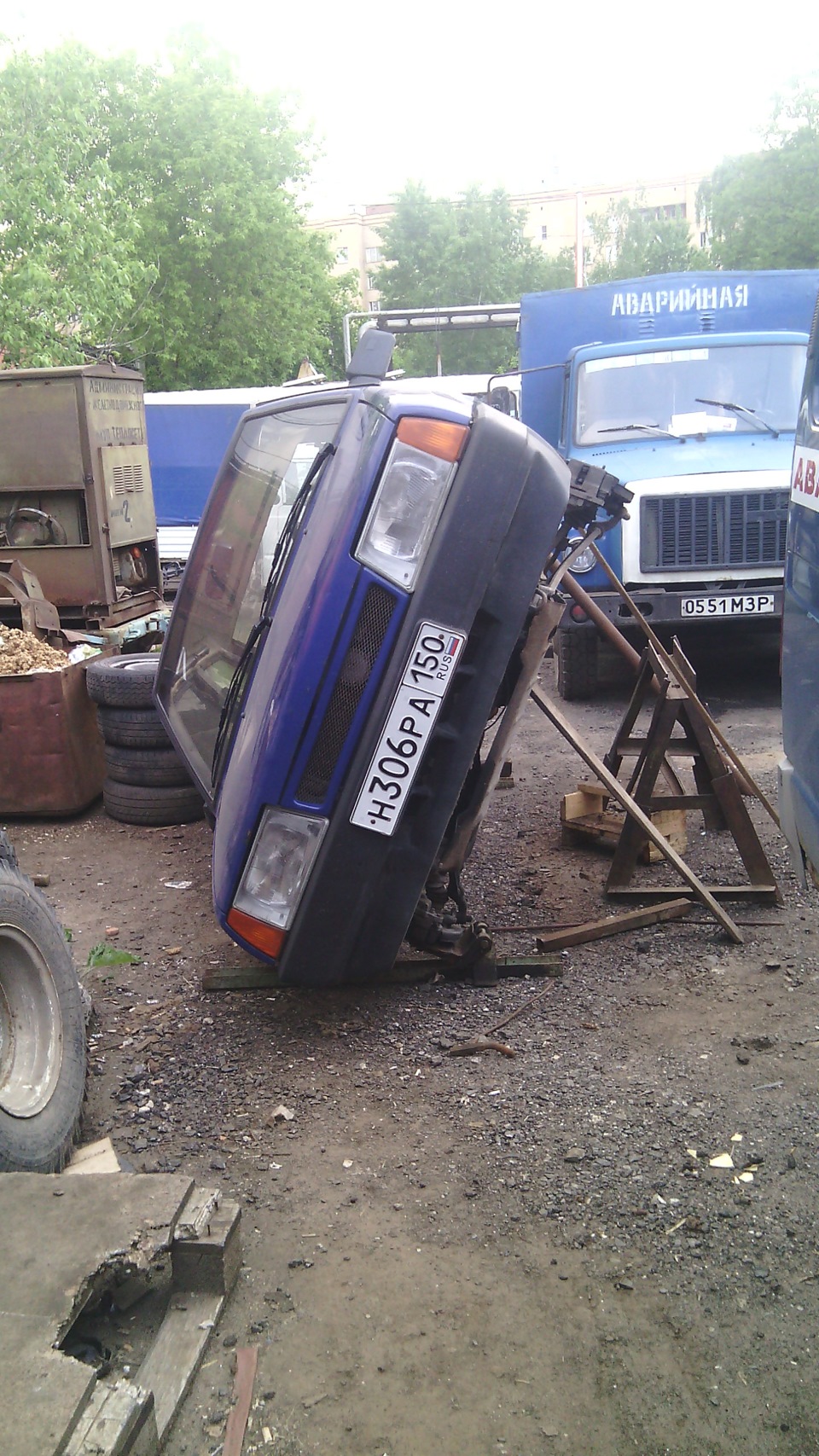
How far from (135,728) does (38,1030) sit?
10.4ft

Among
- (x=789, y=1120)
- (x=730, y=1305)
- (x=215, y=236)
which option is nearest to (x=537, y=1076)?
(x=789, y=1120)

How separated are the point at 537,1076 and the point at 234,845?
3.80 ft

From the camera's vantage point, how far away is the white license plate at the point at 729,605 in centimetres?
833

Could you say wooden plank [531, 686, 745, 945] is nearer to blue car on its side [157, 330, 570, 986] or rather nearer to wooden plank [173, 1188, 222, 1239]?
blue car on its side [157, 330, 570, 986]

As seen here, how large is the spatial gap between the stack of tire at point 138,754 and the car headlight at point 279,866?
2.80 metres

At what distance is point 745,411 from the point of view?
895 cm

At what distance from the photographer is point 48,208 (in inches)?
596

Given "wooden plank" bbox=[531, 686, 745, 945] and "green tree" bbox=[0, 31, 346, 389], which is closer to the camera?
"wooden plank" bbox=[531, 686, 745, 945]

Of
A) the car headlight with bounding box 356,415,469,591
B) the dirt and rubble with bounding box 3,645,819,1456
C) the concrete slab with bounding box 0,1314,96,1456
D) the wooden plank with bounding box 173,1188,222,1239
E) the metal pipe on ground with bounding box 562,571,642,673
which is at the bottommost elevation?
the dirt and rubble with bounding box 3,645,819,1456

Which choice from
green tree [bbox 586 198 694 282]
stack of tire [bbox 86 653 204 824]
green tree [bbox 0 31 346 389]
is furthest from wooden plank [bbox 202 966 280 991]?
green tree [bbox 586 198 694 282]

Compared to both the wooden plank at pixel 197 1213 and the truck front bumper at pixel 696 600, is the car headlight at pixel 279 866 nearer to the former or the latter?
the wooden plank at pixel 197 1213

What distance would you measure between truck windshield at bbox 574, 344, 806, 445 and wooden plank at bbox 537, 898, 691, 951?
5346 millimetres

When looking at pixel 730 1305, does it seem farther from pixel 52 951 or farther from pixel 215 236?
pixel 215 236

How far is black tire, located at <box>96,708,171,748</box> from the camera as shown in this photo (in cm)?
629
